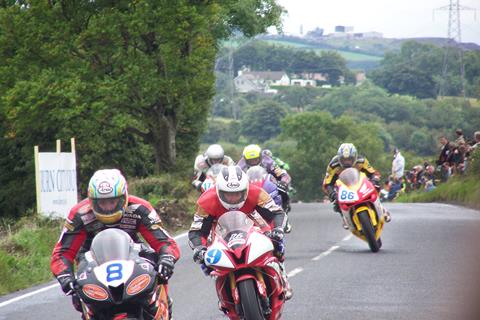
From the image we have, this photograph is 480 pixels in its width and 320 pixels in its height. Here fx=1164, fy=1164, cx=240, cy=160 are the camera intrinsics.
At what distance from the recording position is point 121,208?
910 cm

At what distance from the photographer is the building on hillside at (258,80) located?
7456 inches

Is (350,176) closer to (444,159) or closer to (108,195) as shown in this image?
(108,195)

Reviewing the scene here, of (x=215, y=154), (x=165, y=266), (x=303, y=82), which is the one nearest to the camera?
(x=165, y=266)

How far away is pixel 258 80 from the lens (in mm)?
191625

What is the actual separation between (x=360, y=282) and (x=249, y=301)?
4.81 m

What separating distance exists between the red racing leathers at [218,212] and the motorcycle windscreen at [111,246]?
80.3 inches

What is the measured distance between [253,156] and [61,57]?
82.1ft

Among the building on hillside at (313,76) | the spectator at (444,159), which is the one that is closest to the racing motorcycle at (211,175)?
the spectator at (444,159)

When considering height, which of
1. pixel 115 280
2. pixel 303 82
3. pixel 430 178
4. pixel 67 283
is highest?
pixel 115 280

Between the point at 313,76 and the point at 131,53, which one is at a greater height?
the point at 131,53

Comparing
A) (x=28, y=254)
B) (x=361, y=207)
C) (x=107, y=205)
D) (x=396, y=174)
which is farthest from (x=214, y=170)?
(x=396, y=174)

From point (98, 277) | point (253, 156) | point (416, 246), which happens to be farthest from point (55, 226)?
point (98, 277)

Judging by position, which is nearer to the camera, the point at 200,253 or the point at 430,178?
the point at 200,253

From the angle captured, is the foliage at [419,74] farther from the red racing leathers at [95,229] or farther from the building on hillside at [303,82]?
the building on hillside at [303,82]
